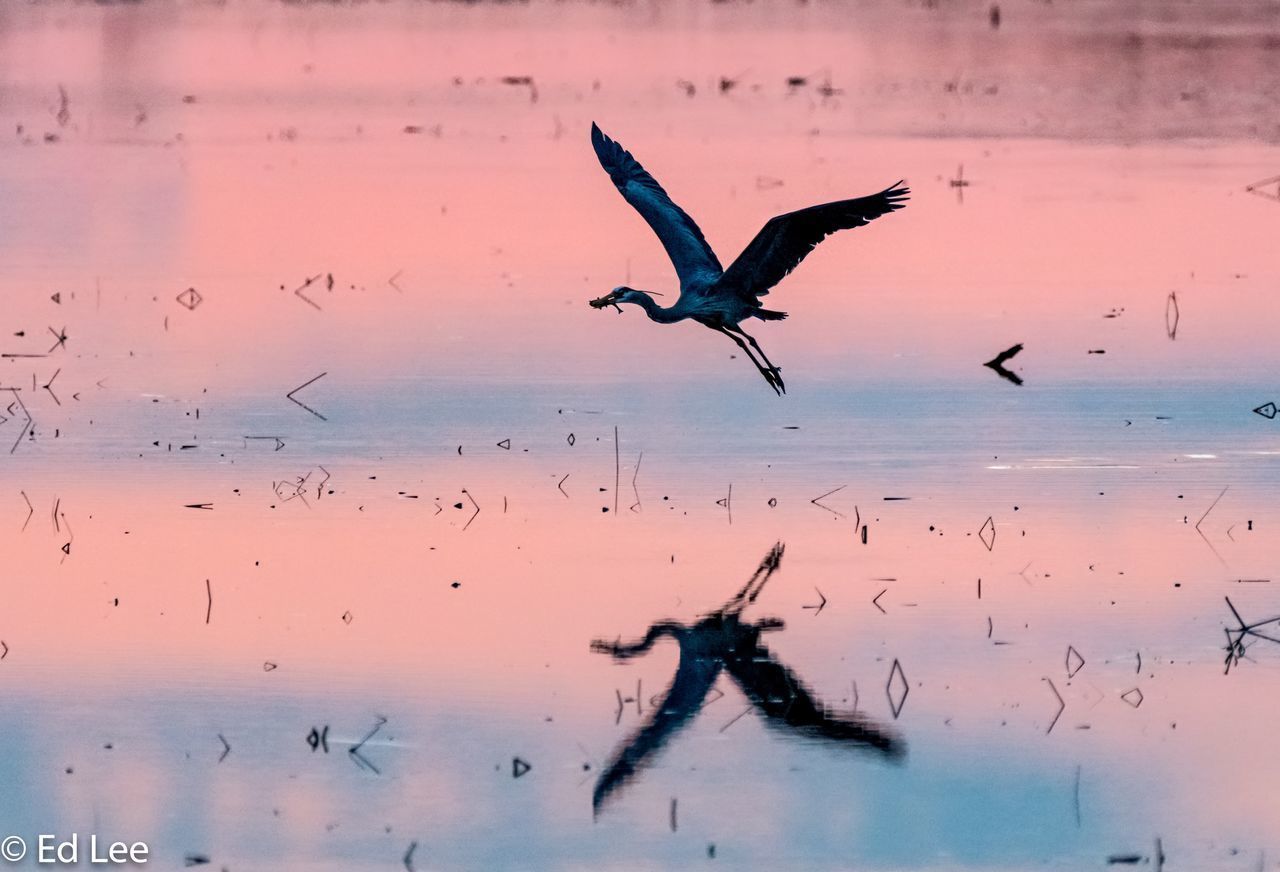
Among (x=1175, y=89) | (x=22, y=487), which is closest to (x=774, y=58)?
(x=1175, y=89)

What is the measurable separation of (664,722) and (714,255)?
4740 millimetres

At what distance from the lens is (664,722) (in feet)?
27.9

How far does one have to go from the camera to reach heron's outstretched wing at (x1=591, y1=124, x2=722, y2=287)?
12742mm

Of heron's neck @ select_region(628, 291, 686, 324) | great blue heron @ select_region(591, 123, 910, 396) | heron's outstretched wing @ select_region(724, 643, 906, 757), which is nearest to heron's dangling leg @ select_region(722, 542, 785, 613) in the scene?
heron's outstretched wing @ select_region(724, 643, 906, 757)

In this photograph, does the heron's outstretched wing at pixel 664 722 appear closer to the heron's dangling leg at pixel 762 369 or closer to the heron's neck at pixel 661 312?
the heron's neck at pixel 661 312

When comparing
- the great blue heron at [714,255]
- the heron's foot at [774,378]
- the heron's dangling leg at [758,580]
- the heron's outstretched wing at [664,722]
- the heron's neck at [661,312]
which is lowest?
the heron's outstretched wing at [664,722]

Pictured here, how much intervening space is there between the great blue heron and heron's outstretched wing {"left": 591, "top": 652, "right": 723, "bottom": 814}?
2.58 metres

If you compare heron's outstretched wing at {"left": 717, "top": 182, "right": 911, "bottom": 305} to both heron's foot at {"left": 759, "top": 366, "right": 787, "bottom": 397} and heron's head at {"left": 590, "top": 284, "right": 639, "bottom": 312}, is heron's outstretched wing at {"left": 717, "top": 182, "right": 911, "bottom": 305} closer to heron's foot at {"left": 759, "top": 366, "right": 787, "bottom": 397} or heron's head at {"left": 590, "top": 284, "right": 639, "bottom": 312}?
heron's head at {"left": 590, "top": 284, "right": 639, "bottom": 312}

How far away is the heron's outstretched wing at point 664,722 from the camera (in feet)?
26.1

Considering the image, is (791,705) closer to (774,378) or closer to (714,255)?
(714,255)

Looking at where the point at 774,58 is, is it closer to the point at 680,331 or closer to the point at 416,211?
the point at 416,211

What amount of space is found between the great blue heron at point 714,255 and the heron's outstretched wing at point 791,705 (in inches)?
97.8

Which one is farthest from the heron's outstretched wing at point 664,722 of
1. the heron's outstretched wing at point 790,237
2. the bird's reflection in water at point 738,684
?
the heron's outstretched wing at point 790,237

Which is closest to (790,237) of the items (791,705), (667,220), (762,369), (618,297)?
(618,297)
